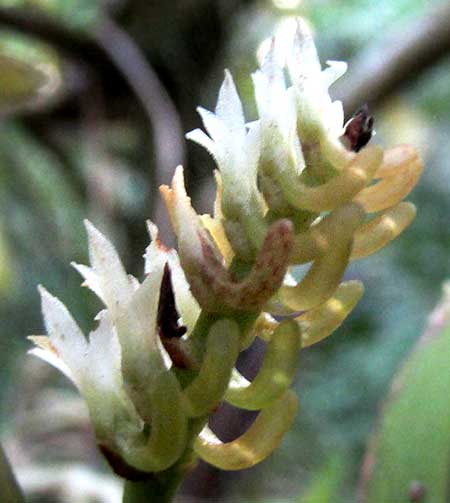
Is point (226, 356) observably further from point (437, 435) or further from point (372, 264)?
point (372, 264)

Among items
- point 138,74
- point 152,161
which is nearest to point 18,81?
point 138,74

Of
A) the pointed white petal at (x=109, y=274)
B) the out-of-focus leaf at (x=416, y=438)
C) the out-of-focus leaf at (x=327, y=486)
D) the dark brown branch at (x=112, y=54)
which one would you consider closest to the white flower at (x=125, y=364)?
the pointed white petal at (x=109, y=274)

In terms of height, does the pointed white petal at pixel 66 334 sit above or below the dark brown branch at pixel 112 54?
below

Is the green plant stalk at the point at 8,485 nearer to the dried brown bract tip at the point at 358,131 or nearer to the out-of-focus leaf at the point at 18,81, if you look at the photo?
the dried brown bract tip at the point at 358,131

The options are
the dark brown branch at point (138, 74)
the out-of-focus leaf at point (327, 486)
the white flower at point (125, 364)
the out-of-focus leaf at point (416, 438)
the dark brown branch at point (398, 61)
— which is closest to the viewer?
the white flower at point (125, 364)

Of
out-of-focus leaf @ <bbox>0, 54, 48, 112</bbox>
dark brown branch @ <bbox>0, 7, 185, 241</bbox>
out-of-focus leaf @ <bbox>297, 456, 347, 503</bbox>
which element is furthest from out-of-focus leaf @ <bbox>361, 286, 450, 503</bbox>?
dark brown branch @ <bbox>0, 7, 185, 241</bbox>

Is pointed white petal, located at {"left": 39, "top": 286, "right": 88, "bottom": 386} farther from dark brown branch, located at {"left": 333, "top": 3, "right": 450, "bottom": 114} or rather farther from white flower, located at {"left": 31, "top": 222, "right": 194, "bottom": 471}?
dark brown branch, located at {"left": 333, "top": 3, "right": 450, "bottom": 114}
